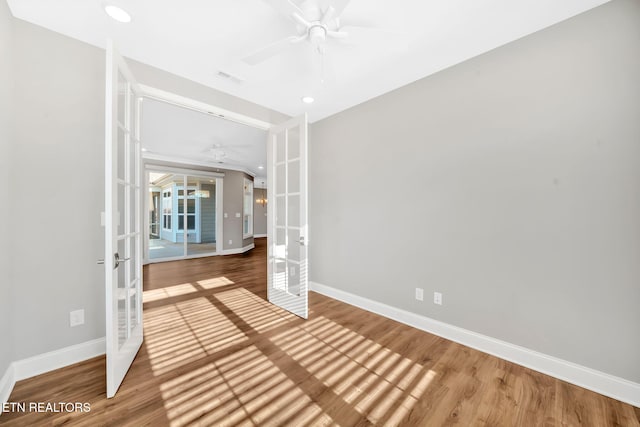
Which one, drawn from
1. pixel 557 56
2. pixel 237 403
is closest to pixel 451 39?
pixel 557 56

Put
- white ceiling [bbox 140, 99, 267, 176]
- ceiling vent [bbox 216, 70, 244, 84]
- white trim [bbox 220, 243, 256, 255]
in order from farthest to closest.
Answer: white trim [bbox 220, 243, 256, 255]
white ceiling [bbox 140, 99, 267, 176]
ceiling vent [bbox 216, 70, 244, 84]

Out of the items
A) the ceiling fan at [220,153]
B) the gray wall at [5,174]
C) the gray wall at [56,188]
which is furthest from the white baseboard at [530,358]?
the ceiling fan at [220,153]

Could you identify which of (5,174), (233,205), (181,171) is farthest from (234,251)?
(5,174)

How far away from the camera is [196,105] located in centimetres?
263

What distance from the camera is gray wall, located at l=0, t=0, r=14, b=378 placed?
156 centimetres

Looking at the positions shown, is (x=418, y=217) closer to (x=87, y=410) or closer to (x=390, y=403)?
(x=390, y=403)

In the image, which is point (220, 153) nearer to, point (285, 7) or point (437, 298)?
point (285, 7)

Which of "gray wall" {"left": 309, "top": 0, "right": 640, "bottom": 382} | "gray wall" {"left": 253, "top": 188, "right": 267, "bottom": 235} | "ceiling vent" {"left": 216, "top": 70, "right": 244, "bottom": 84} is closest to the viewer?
"gray wall" {"left": 309, "top": 0, "right": 640, "bottom": 382}

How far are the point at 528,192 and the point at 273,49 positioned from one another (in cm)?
227

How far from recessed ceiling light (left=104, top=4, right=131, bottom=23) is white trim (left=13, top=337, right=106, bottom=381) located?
8.39ft

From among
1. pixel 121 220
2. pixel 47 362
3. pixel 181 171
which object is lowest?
pixel 47 362

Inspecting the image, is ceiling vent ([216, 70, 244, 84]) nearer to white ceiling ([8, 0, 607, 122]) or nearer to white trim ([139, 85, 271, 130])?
white ceiling ([8, 0, 607, 122])

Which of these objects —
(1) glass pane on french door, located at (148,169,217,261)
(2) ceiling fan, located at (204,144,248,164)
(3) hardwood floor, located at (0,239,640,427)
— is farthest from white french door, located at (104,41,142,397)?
(1) glass pane on french door, located at (148,169,217,261)

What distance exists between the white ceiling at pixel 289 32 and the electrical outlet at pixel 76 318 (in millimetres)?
2237
